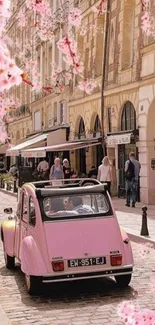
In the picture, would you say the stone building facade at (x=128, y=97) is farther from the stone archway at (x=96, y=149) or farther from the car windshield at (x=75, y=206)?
the car windshield at (x=75, y=206)

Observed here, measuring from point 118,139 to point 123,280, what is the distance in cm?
1403

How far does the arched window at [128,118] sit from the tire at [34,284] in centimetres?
1473

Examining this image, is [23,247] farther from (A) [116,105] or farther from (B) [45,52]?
(B) [45,52]

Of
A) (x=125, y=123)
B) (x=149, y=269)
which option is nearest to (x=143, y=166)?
(x=125, y=123)

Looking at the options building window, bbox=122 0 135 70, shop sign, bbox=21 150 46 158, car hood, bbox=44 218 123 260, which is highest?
building window, bbox=122 0 135 70

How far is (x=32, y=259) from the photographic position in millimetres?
7312

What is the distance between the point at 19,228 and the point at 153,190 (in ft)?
39.3

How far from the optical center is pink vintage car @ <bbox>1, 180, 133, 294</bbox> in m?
7.28

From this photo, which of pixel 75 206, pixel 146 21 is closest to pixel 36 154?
pixel 146 21

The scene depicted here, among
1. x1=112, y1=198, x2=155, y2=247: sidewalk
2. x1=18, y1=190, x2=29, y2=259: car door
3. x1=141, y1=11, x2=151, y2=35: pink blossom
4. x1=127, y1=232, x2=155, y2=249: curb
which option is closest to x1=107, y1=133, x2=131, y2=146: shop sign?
x1=112, y1=198, x2=155, y2=247: sidewalk

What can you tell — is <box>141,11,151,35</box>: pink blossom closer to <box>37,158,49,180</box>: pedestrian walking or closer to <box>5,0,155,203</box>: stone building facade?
<box>5,0,155,203</box>: stone building facade

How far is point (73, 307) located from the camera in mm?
6957

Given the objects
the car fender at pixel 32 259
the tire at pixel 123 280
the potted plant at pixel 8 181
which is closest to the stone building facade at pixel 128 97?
the potted plant at pixel 8 181

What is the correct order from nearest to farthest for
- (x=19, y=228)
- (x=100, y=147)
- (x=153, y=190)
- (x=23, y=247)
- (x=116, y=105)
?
(x=23, y=247), (x=19, y=228), (x=153, y=190), (x=116, y=105), (x=100, y=147)
